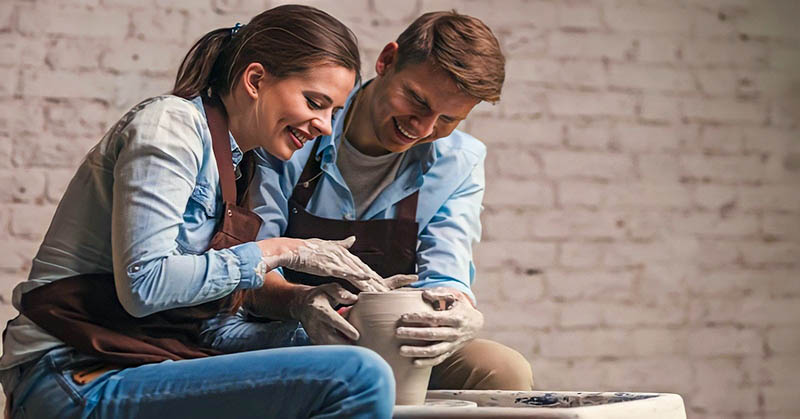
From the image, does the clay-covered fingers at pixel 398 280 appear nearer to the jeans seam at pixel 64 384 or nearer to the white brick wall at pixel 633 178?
the jeans seam at pixel 64 384

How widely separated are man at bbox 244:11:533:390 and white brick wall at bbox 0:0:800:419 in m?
1.00

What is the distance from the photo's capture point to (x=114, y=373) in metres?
1.28

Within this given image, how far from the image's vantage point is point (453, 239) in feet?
6.39

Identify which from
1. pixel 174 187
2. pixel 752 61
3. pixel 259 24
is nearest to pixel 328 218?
pixel 259 24

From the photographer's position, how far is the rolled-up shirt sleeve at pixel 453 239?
1.89 m

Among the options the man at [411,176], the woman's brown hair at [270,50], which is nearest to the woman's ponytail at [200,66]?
the woman's brown hair at [270,50]

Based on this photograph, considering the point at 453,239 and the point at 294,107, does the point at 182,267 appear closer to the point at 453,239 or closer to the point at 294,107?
the point at 294,107

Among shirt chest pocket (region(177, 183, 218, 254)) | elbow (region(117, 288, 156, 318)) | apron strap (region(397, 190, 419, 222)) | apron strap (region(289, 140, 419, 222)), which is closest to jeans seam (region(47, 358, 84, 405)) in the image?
elbow (region(117, 288, 156, 318))

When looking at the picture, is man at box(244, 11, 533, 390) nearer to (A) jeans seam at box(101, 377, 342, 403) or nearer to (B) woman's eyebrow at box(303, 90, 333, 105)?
(B) woman's eyebrow at box(303, 90, 333, 105)

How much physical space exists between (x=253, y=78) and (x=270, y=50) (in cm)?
5

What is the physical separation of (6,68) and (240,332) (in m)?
1.43

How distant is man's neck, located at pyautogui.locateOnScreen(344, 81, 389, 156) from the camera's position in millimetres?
1930

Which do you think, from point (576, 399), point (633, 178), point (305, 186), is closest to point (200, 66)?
point (305, 186)

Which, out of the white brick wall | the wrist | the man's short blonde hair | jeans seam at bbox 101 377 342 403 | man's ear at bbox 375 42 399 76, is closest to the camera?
jeans seam at bbox 101 377 342 403
